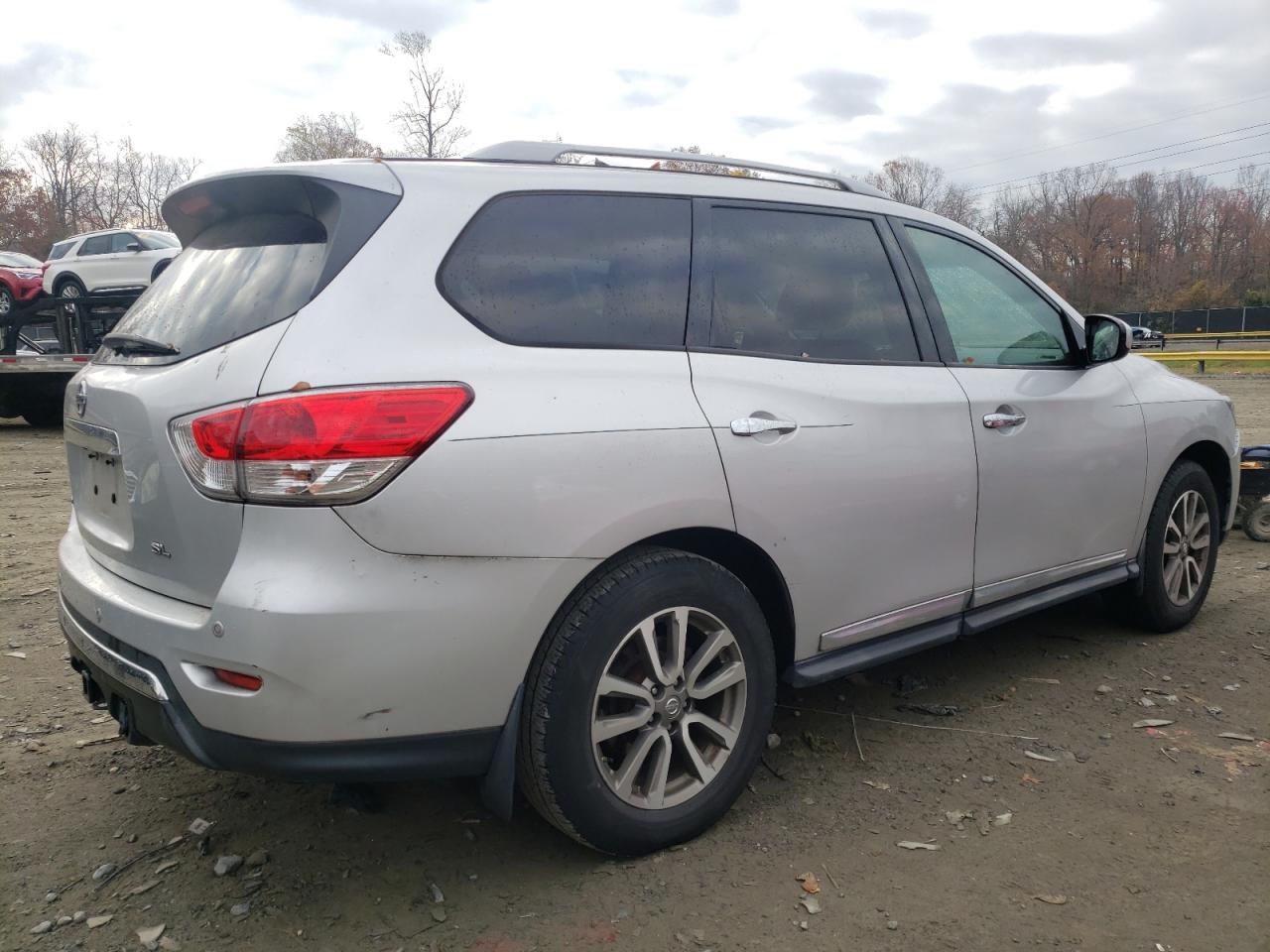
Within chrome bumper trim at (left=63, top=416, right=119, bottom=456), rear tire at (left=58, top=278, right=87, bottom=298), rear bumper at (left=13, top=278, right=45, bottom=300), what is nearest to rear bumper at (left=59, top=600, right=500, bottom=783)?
chrome bumper trim at (left=63, top=416, right=119, bottom=456)

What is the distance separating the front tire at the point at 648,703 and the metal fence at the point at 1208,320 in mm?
57238

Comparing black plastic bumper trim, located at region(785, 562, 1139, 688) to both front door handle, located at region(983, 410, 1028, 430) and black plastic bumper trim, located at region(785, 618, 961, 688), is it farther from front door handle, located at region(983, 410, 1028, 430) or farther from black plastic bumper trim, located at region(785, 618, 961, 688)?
front door handle, located at region(983, 410, 1028, 430)

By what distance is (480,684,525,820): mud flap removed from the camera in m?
2.47

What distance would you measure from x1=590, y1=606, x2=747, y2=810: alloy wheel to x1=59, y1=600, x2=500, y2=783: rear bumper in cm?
36

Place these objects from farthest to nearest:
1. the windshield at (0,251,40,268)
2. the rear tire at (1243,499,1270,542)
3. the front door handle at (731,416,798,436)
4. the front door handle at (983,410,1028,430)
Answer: the windshield at (0,251,40,268), the rear tire at (1243,499,1270,542), the front door handle at (983,410,1028,430), the front door handle at (731,416,798,436)

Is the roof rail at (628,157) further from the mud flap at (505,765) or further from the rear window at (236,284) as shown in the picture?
the mud flap at (505,765)

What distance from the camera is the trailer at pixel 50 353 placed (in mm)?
12664

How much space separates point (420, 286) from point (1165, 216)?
285ft

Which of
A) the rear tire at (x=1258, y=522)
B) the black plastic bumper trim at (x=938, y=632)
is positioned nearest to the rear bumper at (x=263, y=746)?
the black plastic bumper trim at (x=938, y=632)

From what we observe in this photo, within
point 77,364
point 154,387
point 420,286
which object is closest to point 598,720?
point 420,286

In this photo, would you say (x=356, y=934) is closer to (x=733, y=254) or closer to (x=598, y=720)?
(x=598, y=720)

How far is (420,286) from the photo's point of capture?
2473mm

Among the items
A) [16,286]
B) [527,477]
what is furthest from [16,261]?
[527,477]

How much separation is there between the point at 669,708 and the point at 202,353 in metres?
1.48
